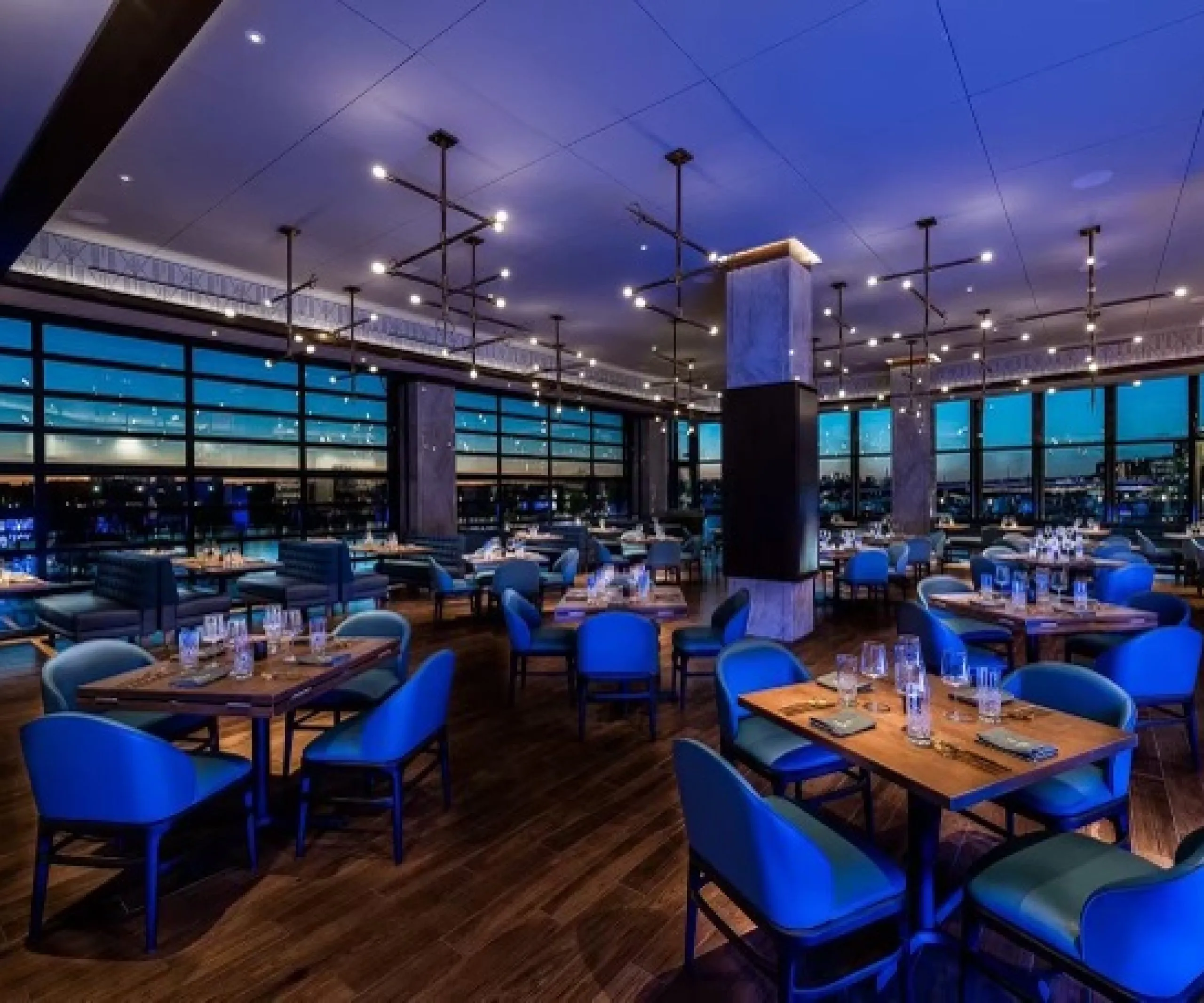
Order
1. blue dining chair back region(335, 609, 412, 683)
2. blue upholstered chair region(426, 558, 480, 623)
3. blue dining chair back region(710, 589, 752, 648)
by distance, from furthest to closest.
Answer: blue upholstered chair region(426, 558, 480, 623)
blue dining chair back region(710, 589, 752, 648)
blue dining chair back region(335, 609, 412, 683)

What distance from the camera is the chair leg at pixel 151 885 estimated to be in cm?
246

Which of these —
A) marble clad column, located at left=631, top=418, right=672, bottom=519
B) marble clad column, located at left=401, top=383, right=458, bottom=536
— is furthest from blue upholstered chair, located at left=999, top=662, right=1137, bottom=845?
marble clad column, located at left=631, top=418, right=672, bottom=519

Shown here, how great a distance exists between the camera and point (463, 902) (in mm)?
2713

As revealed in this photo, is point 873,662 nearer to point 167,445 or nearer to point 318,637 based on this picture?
point 318,637

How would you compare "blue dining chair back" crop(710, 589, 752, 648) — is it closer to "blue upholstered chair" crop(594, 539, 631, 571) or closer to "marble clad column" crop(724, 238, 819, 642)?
"marble clad column" crop(724, 238, 819, 642)

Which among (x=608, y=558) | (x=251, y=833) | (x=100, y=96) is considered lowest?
(x=251, y=833)

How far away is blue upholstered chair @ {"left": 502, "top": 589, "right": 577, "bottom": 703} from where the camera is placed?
4.84m

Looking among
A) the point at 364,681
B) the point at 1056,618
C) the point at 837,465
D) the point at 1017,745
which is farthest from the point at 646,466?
the point at 1017,745

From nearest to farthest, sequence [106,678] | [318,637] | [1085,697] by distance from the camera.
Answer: [1085,697] → [106,678] → [318,637]

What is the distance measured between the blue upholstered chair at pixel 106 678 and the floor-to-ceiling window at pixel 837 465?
14635mm

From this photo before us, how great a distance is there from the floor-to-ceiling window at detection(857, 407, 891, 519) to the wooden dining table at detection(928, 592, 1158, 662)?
11307 mm

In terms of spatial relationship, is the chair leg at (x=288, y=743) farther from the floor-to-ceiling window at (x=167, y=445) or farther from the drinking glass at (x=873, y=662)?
the floor-to-ceiling window at (x=167, y=445)

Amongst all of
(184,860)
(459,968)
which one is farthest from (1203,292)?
(184,860)

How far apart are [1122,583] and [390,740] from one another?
6.17m
